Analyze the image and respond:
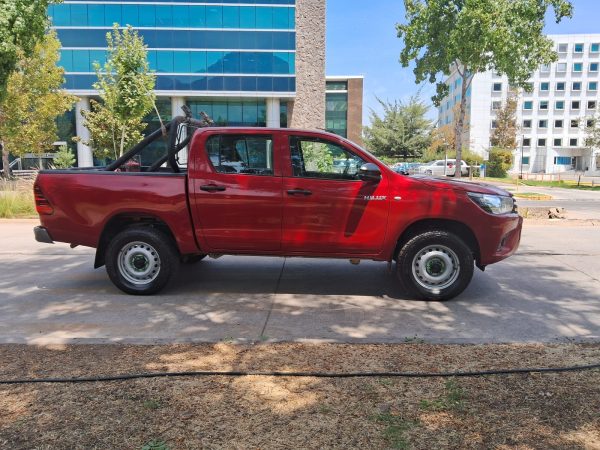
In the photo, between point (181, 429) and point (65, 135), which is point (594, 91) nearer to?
point (65, 135)

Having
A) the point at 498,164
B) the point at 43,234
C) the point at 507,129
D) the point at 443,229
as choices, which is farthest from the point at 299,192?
the point at 507,129

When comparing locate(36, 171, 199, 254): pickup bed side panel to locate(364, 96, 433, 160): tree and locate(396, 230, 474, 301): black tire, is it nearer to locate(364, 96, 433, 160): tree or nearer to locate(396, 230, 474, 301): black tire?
locate(396, 230, 474, 301): black tire

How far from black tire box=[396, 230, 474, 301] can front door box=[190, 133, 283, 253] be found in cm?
152

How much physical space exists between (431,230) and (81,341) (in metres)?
3.80

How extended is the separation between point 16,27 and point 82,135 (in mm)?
33338

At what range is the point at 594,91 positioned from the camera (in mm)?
77062

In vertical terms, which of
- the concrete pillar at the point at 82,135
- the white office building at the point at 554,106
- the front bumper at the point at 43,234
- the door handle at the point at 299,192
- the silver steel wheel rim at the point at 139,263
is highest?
the white office building at the point at 554,106

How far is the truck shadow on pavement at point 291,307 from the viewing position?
4.56 m

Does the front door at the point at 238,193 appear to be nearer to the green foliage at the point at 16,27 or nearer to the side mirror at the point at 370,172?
the side mirror at the point at 370,172

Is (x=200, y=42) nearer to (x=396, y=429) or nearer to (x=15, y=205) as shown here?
(x=15, y=205)

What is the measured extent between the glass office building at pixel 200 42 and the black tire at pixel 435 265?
39.2 meters

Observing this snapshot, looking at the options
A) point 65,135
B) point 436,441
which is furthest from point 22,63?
point 436,441

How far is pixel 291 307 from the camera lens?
17.8 feet

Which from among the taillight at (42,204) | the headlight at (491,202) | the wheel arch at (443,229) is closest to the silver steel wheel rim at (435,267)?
the wheel arch at (443,229)
